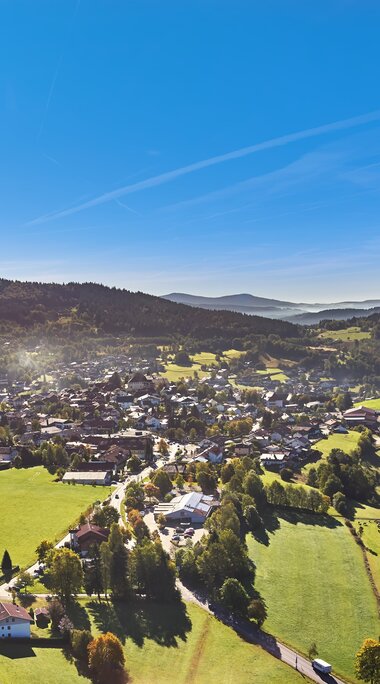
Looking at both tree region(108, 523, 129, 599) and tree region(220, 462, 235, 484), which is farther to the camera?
tree region(220, 462, 235, 484)

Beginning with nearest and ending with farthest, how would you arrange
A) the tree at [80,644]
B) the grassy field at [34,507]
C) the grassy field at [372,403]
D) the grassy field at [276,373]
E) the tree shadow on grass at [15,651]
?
the tree shadow on grass at [15,651]
the tree at [80,644]
the grassy field at [34,507]
the grassy field at [372,403]
the grassy field at [276,373]

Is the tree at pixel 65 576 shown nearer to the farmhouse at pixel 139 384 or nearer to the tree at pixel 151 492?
the tree at pixel 151 492

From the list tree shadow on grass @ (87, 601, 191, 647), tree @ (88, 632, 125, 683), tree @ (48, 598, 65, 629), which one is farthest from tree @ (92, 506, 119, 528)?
tree @ (88, 632, 125, 683)

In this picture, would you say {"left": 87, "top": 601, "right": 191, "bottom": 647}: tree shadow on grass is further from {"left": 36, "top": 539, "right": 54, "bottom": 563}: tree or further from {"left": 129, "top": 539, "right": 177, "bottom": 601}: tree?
{"left": 36, "top": 539, "right": 54, "bottom": 563}: tree

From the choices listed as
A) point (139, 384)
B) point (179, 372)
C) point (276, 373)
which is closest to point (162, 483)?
point (139, 384)

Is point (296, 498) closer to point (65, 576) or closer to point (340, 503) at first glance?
point (340, 503)

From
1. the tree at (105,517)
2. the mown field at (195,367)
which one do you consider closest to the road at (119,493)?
the tree at (105,517)

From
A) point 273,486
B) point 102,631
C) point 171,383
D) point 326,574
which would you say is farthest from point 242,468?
point 171,383
